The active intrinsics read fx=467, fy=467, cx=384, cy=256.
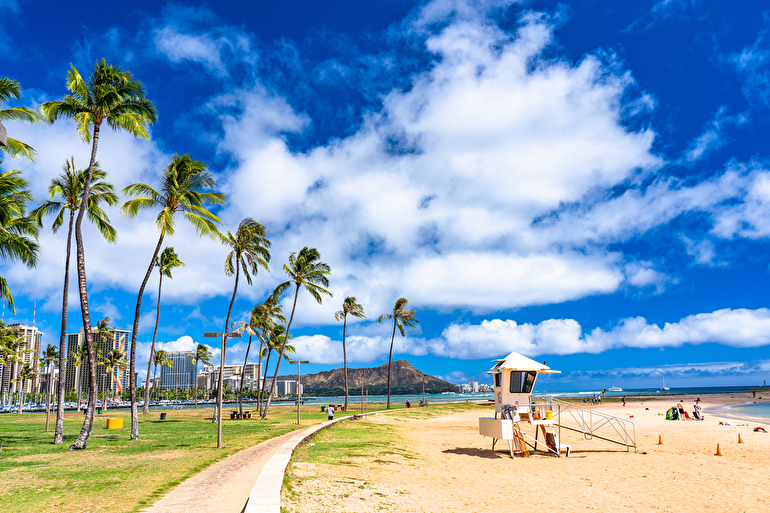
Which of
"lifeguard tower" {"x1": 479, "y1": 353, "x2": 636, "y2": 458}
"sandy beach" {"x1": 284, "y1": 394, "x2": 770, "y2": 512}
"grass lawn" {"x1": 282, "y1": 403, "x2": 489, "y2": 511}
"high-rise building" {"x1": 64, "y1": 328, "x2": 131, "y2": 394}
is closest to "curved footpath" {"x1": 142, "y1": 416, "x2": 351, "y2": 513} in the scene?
"grass lawn" {"x1": 282, "y1": 403, "x2": 489, "y2": 511}

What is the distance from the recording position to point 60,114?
64.2 feet

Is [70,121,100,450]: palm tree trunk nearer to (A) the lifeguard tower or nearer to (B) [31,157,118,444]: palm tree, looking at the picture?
(B) [31,157,118,444]: palm tree

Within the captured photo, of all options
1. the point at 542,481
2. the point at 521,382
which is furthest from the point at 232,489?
the point at 521,382

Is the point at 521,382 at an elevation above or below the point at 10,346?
below

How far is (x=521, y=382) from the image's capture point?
21625 mm

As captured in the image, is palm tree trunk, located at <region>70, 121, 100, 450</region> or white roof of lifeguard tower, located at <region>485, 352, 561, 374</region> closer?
palm tree trunk, located at <region>70, 121, 100, 450</region>

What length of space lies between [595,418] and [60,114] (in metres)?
47.9

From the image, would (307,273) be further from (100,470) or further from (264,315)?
(100,470)

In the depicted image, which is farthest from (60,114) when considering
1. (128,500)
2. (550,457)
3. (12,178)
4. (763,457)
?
(763,457)

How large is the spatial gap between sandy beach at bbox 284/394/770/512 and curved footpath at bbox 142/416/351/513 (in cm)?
70

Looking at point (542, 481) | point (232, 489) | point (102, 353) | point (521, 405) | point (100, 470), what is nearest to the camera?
point (232, 489)

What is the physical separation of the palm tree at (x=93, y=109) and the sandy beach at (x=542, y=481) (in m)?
11.8

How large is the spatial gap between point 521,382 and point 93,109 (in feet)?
73.1

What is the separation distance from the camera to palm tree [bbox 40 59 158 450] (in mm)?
19031
